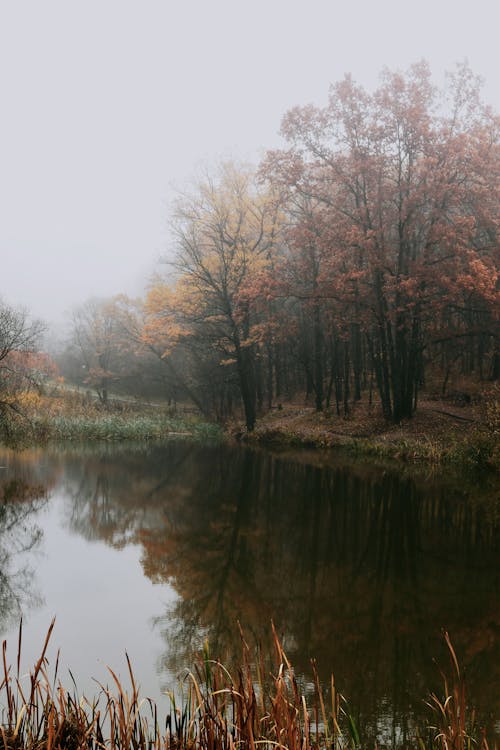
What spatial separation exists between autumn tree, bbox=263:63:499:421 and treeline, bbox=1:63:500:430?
0.19ft

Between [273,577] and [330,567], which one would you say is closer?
[273,577]

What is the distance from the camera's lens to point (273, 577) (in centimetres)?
741

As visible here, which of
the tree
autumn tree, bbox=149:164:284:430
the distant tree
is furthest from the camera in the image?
the distant tree

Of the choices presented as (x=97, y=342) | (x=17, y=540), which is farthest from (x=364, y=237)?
(x=97, y=342)

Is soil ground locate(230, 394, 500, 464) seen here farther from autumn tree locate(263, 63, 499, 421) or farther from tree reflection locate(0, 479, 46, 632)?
tree reflection locate(0, 479, 46, 632)

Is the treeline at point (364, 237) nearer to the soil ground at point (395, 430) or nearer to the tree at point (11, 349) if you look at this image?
the soil ground at point (395, 430)

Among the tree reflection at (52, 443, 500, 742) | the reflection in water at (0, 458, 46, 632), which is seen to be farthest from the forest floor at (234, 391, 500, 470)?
the reflection in water at (0, 458, 46, 632)

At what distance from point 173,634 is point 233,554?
2961mm

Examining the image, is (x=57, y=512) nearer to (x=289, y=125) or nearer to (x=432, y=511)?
(x=432, y=511)

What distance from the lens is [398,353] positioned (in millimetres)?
22188

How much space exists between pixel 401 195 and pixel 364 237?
214 centimetres

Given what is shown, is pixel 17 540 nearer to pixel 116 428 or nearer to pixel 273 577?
pixel 273 577

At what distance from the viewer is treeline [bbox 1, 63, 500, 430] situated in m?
20.6

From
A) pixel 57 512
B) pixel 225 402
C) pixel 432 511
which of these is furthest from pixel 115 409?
pixel 432 511
